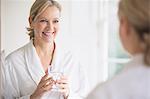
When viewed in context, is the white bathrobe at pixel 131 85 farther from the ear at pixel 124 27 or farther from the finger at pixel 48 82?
the finger at pixel 48 82

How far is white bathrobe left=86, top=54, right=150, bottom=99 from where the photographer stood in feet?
1.65

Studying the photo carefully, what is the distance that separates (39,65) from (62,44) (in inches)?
4.6

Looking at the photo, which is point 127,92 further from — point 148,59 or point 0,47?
point 0,47

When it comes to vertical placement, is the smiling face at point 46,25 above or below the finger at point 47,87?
above

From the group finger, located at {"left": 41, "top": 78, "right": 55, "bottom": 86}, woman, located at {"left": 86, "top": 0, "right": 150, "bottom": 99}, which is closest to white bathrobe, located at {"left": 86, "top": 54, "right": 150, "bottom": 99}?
woman, located at {"left": 86, "top": 0, "right": 150, "bottom": 99}

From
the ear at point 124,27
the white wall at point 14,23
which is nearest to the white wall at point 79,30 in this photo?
the white wall at point 14,23

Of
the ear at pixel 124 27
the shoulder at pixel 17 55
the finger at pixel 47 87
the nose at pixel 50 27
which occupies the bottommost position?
the finger at pixel 47 87

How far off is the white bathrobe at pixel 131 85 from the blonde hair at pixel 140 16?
0.06 ft

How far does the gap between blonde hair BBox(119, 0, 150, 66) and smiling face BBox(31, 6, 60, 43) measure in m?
0.39

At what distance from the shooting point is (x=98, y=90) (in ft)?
1.69

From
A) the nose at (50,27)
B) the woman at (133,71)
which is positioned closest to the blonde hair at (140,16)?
the woman at (133,71)

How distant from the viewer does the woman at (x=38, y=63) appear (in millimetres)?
865

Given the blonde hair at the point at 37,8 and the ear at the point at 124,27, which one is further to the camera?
the blonde hair at the point at 37,8

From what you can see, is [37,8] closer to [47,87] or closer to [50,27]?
[50,27]
